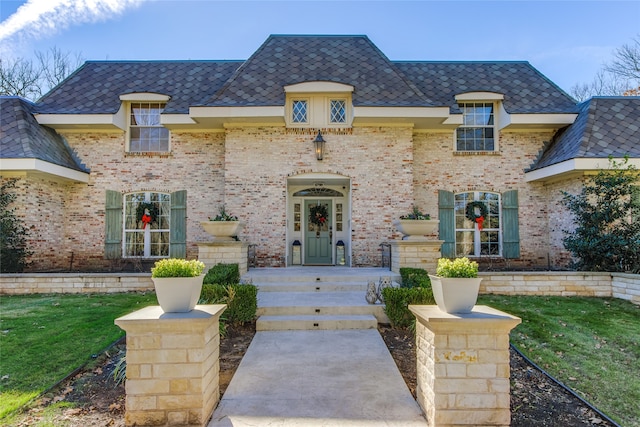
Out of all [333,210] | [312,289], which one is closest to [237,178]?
[333,210]

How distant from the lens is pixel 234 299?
592 cm

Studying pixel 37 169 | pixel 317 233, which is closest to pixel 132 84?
pixel 37 169

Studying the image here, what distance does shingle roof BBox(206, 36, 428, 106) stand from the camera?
33.8ft

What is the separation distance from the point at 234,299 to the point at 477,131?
9350mm

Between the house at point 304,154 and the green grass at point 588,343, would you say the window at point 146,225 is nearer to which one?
the house at point 304,154

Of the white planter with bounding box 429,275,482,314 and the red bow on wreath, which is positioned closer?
the white planter with bounding box 429,275,482,314

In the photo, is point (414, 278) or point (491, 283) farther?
point (491, 283)

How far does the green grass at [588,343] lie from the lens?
12.9 ft

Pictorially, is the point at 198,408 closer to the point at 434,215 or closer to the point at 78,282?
the point at 78,282

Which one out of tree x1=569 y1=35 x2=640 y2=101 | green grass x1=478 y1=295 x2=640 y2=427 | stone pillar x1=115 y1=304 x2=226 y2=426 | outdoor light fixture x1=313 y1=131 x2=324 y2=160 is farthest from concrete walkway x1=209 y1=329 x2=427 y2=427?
tree x1=569 y1=35 x2=640 y2=101

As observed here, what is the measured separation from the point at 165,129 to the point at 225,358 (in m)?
8.83

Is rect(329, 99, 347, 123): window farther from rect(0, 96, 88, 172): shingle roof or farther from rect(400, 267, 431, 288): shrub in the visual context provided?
rect(0, 96, 88, 172): shingle roof

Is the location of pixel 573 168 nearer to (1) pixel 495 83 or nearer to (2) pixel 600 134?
(2) pixel 600 134

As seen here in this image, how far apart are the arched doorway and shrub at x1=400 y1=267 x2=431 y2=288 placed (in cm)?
366
